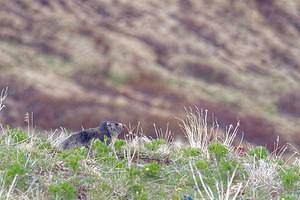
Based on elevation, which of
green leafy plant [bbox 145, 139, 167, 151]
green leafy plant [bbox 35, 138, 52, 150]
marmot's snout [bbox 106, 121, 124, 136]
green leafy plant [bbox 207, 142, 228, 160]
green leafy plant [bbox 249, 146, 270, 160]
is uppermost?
green leafy plant [bbox 207, 142, 228, 160]

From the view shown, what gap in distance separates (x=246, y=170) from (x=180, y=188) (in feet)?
2.94

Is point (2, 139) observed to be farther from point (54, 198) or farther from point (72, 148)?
point (54, 198)

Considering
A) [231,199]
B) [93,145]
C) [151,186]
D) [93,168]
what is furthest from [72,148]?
Result: [231,199]

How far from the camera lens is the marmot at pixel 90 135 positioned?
6.37m

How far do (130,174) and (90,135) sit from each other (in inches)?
70.8

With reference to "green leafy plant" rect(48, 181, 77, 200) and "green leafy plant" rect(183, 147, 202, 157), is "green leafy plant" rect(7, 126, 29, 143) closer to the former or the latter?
"green leafy plant" rect(48, 181, 77, 200)

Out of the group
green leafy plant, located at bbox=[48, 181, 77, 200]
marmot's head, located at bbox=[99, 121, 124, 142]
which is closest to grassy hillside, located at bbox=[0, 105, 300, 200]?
green leafy plant, located at bbox=[48, 181, 77, 200]

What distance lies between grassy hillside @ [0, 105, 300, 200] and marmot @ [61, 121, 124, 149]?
1.11 feet

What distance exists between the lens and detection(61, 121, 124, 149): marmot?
6.37 metres

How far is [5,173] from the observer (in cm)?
470

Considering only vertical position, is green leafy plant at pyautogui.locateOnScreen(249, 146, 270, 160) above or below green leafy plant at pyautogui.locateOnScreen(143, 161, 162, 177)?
above

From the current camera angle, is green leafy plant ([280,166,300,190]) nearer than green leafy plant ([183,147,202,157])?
Yes

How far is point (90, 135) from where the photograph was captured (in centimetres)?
674

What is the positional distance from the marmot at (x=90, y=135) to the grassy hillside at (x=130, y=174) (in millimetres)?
340
